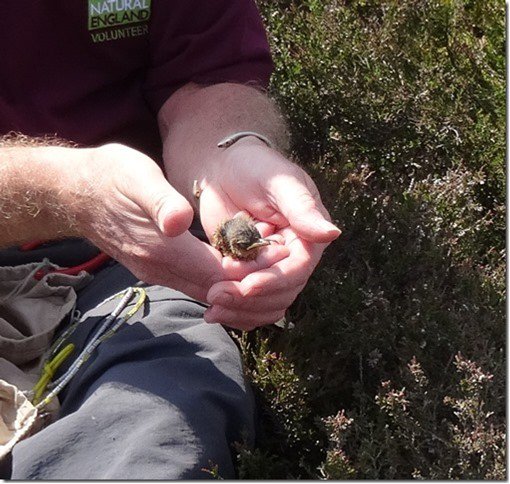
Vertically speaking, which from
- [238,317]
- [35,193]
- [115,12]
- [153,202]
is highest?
[115,12]

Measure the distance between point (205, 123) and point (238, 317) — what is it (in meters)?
0.91

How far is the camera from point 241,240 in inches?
103

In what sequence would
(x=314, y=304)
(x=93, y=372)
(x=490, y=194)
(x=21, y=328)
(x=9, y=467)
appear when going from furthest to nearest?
1. (x=490, y=194)
2. (x=314, y=304)
3. (x=21, y=328)
4. (x=93, y=372)
5. (x=9, y=467)

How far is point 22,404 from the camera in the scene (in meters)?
2.62

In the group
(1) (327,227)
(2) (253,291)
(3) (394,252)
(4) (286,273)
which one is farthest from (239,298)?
(3) (394,252)

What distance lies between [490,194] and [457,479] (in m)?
1.60

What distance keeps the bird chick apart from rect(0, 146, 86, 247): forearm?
0.44 metres

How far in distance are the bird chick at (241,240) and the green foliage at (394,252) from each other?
492 mm

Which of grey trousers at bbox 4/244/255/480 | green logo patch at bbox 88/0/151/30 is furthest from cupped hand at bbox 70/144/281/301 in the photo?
green logo patch at bbox 88/0/151/30

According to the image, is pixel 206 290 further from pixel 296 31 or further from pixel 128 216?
pixel 296 31

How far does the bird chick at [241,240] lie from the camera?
8.58 ft

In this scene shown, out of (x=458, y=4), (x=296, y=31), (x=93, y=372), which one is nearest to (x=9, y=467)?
(x=93, y=372)

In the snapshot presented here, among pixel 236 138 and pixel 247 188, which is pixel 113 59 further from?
pixel 247 188

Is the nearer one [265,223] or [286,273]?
[286,273]
